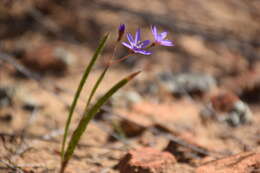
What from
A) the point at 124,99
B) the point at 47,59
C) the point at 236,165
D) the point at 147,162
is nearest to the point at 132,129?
the point at 124,99

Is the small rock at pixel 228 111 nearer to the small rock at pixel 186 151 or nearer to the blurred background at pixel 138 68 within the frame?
the blurred background at pixel 138 68

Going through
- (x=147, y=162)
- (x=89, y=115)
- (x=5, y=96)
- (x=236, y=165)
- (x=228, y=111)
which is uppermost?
(x=89, y=115)

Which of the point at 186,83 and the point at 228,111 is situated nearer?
the point at 228,111

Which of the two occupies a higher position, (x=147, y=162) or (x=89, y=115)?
(x=89, y=115)

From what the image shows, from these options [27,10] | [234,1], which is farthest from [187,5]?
[27,10]

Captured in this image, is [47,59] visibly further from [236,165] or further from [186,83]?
[236,165]

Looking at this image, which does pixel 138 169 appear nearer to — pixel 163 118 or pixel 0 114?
pixel 163 118

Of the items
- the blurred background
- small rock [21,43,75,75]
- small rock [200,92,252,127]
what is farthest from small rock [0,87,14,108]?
small rock [200,92,252,127]

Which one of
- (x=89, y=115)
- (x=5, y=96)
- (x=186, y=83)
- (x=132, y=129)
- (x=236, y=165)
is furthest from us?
(x=186, y=83)
